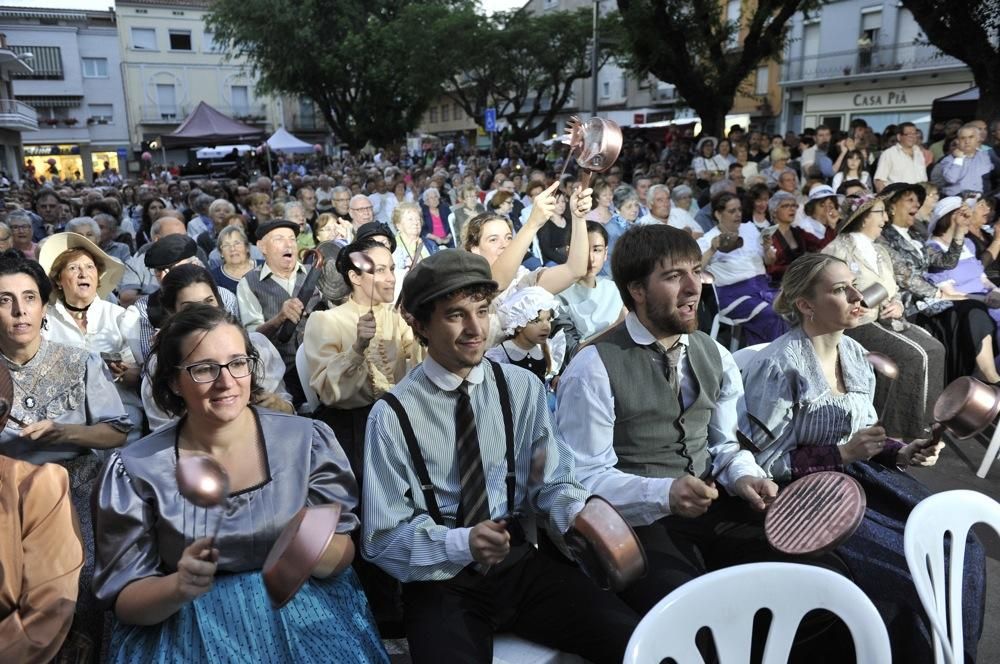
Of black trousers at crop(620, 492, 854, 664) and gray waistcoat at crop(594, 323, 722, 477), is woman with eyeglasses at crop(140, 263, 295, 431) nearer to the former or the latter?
gray waistcoat at crop(594, 323, 722, 477)

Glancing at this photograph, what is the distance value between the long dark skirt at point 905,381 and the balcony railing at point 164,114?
173 ft

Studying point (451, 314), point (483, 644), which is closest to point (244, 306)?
point (451, 314)

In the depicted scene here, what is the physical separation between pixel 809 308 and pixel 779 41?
15087 mm

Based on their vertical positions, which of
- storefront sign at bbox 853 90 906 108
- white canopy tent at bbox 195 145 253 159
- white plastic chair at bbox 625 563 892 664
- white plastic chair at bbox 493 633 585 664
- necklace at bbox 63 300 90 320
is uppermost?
storefront sign at bbox 853 90 906 108

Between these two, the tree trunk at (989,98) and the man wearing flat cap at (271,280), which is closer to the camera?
the man wearing flat cap at (271,280)

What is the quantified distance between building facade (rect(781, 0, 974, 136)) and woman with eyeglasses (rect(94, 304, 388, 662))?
27770 mm

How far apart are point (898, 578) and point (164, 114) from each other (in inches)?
2180

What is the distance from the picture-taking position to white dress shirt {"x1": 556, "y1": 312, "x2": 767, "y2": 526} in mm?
2295

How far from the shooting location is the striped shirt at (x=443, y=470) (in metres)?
2.03

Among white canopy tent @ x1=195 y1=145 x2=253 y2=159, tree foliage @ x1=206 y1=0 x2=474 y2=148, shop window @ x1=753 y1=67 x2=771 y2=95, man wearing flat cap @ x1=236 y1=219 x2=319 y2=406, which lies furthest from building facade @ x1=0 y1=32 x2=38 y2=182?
man wearing flat cap @ x1=236 y1=219 x2=319 y2=406

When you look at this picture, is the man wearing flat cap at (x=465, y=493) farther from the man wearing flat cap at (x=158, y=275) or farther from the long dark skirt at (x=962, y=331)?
the long dark skirt at (x=962, y=331)

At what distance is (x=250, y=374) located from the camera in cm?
205

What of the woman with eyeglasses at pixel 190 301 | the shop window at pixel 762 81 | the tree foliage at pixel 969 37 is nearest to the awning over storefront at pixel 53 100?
the shop window at pixel 762 81

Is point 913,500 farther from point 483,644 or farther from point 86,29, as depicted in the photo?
point 86,29
